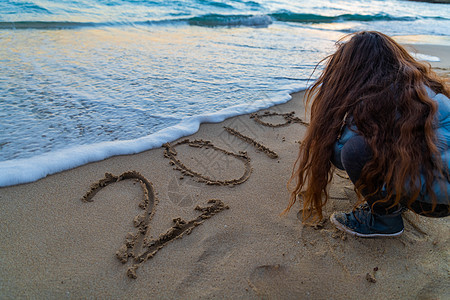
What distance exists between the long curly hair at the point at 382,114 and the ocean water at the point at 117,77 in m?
1.55

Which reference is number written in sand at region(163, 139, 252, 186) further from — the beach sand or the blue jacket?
the blue jacket

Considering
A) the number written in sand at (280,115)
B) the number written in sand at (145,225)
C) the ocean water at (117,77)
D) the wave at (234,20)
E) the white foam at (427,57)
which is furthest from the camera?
the wave at (234,20)

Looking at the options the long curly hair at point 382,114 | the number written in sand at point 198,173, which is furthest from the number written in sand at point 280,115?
the long curly hair at point 382,114

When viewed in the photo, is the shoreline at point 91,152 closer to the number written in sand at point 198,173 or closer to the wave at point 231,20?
the number written in sand at point 198,173

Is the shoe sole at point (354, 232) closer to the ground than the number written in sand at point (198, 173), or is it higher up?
closer to the ground

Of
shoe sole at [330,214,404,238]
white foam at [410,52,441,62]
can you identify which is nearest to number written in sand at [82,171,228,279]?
shoe sole at [330,214,404,238]

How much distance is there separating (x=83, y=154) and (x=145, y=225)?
959 mm

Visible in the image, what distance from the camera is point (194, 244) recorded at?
165 cm

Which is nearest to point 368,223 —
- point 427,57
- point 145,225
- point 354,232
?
point 354,232

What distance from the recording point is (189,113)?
123 inches

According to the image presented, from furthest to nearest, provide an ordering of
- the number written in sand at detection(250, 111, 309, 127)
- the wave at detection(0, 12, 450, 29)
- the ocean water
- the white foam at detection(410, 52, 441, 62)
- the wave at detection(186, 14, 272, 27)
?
the wave at detection(186, 14, 272, 27) < the wave at detection(0, 12, 450, 29) < the white foam at detection(410, 52, 441, 62) < the number written in sand at detection(250, 111, 309, 127) < the ocean water

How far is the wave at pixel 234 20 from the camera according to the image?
6629 mm

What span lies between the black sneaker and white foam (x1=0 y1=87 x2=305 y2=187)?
1.56 metres

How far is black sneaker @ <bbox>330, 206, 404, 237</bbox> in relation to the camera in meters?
1.65
